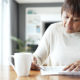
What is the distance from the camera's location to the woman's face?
1.38 m

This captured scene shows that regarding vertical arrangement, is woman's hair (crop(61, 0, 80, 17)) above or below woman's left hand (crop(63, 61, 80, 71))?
above

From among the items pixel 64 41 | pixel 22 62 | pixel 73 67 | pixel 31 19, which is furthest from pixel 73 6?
pixel 31 19

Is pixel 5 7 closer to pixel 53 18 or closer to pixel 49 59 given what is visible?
pixel 53 18

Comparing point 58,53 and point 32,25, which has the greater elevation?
point 32,25

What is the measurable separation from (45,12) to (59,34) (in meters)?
4.73

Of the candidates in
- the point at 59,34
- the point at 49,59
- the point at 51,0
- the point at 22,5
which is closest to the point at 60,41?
the point at 59,34

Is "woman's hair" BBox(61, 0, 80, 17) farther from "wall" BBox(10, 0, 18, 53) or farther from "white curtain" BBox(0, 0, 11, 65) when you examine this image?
"wall" BBox(10, 0, 18, 53)

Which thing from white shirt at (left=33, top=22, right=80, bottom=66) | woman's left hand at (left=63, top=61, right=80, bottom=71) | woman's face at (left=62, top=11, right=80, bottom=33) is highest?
woman's face at (left=62, top=11, right=80, bottom=33)

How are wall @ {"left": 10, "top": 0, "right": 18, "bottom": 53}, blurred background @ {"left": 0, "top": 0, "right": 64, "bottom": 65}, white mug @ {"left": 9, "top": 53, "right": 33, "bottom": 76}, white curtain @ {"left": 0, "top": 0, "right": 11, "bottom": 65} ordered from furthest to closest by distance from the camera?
1. blurred background @ {"left": 0, "top": 0, "right": 64, "bottom": 65}
2. wall @ {"left": 10, "top": 0, "right": 18, "bottom": 53}
3. white curtain @ {"left": 0, "top": 0, "right": 11, "bottom": 65}
4. white mug @ {"left": 9, "top": 53, "right": 33, "bottom": 76}

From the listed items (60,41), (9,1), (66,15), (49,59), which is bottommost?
(49,59)

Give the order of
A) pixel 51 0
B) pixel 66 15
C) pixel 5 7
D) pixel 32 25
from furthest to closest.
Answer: pixel 32 25 < pixel 51 0 < pixel 5 7 < pixel 66 15

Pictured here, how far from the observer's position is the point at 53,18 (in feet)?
20.2

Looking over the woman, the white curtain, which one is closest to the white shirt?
the woman

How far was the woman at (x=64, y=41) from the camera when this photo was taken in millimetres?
1370
